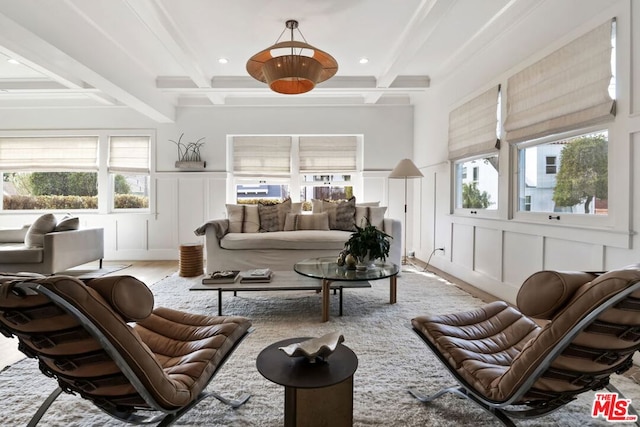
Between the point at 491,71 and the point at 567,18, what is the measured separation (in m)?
0.97

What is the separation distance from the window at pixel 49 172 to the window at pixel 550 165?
624cm

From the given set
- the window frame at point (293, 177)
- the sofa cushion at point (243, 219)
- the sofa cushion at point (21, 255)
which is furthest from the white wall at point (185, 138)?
the sofa cushion at point (21, 255)

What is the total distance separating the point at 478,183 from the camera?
12.3 ft

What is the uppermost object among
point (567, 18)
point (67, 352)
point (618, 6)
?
point (567, 18)

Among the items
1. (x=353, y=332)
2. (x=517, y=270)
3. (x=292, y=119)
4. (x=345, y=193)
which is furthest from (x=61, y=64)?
(x=517, y=270)

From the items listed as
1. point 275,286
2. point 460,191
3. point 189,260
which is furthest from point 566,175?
point 189,260

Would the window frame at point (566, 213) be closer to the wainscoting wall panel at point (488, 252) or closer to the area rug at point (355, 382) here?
the wainscoting wall panel at point (488, 252)

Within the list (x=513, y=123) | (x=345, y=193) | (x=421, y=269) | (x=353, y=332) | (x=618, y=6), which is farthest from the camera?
(x=345, y=193)

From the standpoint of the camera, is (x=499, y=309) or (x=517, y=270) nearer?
(x=499, y=309)

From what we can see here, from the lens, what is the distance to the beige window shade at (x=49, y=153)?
5246 mm

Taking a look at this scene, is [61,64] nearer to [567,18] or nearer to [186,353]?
[186,353]

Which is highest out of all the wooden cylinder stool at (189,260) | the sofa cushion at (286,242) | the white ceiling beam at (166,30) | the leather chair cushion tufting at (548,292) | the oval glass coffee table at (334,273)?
the white ceiling beam at (166,30)

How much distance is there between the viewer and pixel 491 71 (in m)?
3.38

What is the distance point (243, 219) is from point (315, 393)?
3417 millimetres
